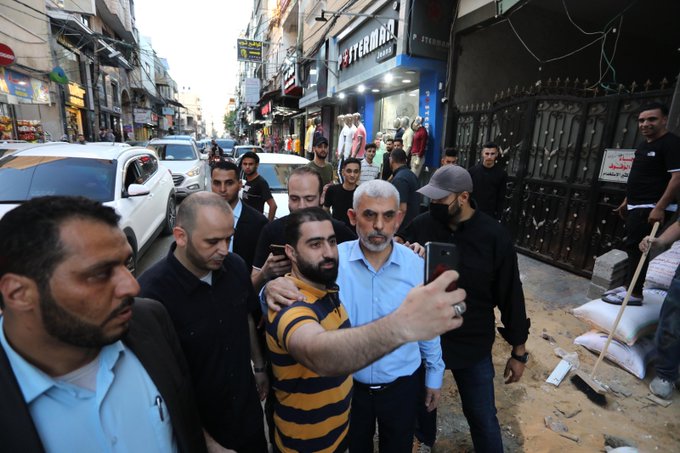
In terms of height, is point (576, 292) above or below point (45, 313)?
below

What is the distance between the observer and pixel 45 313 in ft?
3.06

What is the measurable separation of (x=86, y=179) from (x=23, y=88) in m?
15.0

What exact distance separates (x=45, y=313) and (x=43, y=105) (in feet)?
73.4

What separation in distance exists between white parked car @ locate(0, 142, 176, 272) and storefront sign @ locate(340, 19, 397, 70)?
7.66 metres

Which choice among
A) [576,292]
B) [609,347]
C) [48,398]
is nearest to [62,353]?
[48,398]

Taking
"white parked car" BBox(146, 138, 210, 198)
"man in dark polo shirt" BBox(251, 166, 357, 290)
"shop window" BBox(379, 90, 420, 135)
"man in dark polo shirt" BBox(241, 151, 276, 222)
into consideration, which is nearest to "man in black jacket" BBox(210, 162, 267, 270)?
"man in dark polo shirt" BBox(251, 166, 357, 290)

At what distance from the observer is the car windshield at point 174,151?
35.5 feet

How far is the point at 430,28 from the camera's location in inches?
342

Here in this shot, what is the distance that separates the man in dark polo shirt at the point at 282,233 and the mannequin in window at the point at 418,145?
673cm

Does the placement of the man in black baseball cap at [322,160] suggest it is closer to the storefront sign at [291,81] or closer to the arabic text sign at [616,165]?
the arabic text sign at [616,165]

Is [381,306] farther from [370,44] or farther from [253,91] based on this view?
[253,91]

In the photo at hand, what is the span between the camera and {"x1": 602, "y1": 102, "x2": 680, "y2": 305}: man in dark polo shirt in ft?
11.6

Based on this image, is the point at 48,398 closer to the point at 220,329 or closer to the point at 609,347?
the point at 220,329

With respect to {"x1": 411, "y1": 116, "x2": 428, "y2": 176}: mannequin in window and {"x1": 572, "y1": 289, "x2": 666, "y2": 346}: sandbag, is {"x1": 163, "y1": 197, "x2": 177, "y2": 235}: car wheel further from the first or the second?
{"x1": 572, "y1": 289, "x2": 666, "y2": 346}: sandbag
